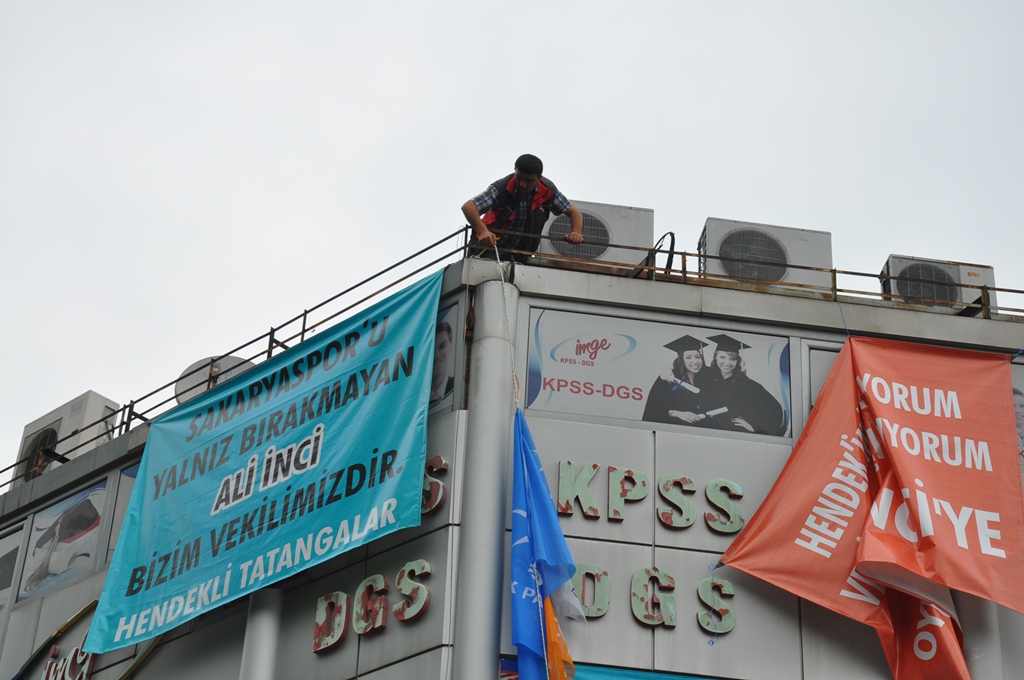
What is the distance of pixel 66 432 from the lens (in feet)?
80.8

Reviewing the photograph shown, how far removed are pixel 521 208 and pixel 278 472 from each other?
4.52 metres

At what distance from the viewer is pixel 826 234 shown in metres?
20.6

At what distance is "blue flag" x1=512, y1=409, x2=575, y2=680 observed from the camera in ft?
50.7

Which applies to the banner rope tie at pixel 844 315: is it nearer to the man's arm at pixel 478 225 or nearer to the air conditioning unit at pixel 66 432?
the man's arm at pixel 478 225

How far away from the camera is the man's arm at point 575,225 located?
62.4ft

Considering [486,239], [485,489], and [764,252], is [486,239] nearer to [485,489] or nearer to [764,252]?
[485,489]

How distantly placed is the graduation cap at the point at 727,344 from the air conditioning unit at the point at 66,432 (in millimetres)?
10602

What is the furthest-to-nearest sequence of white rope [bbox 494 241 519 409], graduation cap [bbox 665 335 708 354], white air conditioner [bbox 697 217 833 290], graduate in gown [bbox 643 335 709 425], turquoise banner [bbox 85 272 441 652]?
white air conditioner [bbox 697 217 833 290]
graduation cap [bbox 665 335 708 354]
graduate in gown [bbox 643 335 709 425]
white rope [bbox 494 241 519 409]
turquoise banner [bbox 85 272 441 652]

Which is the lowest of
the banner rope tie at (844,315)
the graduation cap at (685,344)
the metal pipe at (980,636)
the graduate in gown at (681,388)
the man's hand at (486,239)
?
the metal pipe at (980,636)

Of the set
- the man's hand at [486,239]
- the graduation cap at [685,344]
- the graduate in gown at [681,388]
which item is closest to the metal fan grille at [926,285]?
the graduation cap at [685,344]

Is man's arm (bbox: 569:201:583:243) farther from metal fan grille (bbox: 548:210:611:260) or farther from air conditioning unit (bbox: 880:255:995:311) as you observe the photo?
air conditioning unit (bbox: 880:255:995:311)

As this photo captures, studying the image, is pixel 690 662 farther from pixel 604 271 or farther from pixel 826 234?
pixel 826 234

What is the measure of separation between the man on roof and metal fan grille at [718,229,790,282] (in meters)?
2.17

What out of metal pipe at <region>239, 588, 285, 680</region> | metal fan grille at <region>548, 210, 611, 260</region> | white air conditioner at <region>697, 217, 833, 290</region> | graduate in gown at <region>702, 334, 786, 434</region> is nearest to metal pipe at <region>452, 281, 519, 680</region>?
metal fan grille at <region>548, 210, 611, 260</region>
